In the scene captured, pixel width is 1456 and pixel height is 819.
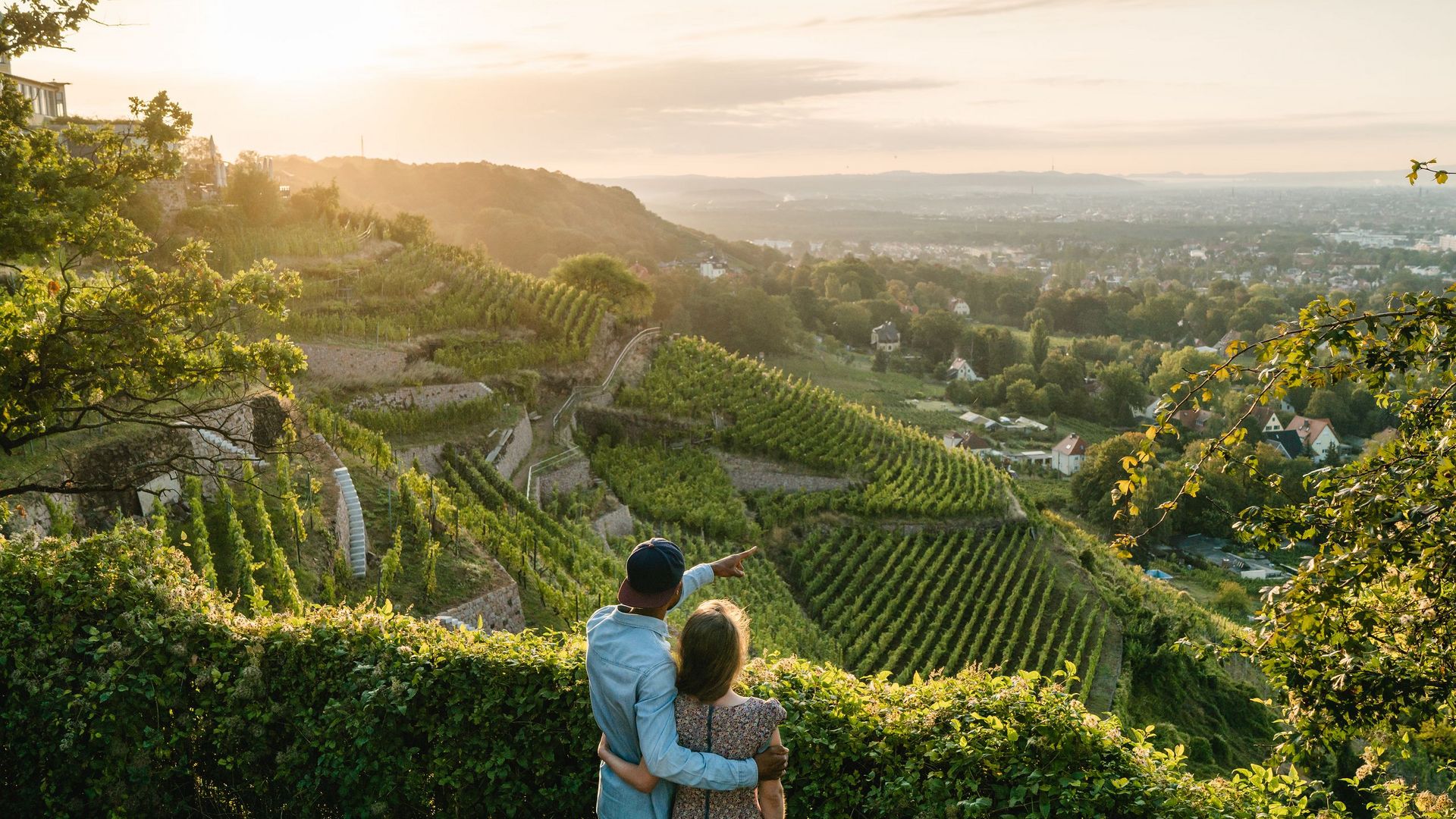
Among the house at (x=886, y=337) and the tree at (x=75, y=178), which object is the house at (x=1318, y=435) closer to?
the house at (x=886, y=337)

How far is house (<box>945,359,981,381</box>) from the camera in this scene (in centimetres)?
7012

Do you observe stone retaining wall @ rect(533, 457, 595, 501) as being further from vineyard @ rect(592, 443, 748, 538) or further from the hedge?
the hedge

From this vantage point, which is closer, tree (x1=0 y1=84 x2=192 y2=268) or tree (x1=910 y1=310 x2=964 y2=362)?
tree (x1=0 y1=84 x2=192 y2=268)

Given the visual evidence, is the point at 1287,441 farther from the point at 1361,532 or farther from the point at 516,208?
the point at 516,208

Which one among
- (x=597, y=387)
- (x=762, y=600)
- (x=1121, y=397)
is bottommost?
(x=1121, y=397)

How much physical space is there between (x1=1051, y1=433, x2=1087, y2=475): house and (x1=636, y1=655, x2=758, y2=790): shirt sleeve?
51.6m

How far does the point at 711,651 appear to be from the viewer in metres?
3.40

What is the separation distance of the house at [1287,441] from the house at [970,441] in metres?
16.1

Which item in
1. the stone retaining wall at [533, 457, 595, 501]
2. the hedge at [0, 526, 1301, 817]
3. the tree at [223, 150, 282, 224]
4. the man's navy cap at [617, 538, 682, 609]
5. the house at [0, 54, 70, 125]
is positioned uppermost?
the house at [0, 54, 70, 125]

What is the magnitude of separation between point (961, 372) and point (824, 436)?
44.6 m

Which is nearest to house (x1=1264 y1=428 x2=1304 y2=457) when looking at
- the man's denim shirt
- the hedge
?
the hedge

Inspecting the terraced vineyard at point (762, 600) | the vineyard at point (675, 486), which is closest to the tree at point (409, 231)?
the vineyard at point (675, 486)

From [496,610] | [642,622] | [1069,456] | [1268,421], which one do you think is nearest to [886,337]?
[1069,456]

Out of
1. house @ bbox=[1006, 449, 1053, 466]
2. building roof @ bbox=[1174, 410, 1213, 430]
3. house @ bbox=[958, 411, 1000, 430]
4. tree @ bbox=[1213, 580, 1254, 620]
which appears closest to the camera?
tree @ bbox=[1213, 580, 1254, 620]
